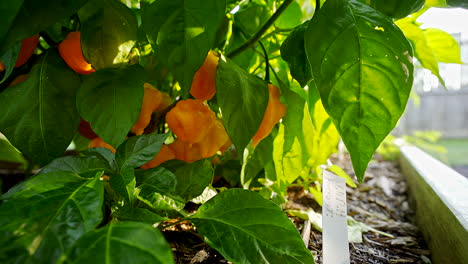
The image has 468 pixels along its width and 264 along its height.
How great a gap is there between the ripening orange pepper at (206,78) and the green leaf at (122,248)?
26cm

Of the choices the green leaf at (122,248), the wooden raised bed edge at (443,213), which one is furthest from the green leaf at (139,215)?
the wooden raised bed edge at (443,213)

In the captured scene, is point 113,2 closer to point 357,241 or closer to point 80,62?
point 80,62

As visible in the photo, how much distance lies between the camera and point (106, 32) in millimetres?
457

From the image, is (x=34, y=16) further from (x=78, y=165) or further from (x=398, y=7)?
(x=398, y=7)

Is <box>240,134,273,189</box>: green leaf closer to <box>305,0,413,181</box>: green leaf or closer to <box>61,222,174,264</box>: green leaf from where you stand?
<box>305,0,413,181</box>: green leaf

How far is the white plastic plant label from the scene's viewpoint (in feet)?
1.69

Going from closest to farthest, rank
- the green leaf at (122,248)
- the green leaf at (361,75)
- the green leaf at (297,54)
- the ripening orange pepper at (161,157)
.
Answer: the green leaf at (122,248) < the green leaf at (361,75) < the green leaf at (297,54) < the ripening orange pepper at (161,157)

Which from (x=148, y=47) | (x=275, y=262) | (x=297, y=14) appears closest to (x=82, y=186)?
(x=275, y=262)

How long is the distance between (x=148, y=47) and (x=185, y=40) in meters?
0.25

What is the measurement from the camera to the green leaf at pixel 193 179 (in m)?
0.52

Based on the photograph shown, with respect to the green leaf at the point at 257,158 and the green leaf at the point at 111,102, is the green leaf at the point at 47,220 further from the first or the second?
the green leaf at the point at 257,158

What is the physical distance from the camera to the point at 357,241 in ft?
2.31

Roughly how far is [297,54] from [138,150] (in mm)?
211

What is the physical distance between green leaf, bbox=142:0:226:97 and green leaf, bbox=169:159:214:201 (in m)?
0.16
